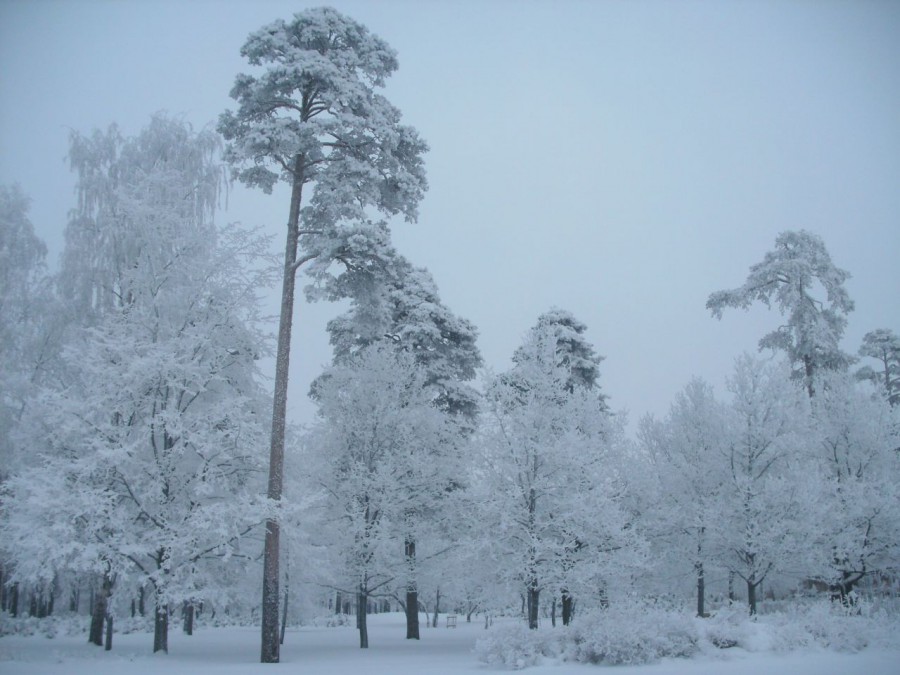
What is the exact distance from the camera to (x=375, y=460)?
22.1m

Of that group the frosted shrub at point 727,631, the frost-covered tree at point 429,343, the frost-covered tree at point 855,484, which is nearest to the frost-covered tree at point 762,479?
the frost-covered tree at point 855,484

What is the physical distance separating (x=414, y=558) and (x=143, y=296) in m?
12.6

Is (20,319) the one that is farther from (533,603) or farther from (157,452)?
(533,603)

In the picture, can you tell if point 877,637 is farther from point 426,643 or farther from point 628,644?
point 426,643

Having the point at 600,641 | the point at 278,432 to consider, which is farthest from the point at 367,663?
the point at 278,432

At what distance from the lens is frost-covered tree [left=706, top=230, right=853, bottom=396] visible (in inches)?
1098

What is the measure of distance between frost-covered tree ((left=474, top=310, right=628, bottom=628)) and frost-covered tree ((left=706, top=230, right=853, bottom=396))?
A: 1471 cm

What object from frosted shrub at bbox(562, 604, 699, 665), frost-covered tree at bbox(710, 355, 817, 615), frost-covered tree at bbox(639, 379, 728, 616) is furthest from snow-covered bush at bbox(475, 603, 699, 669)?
frost-covered tree at bbox(639, 379, 728, 616)

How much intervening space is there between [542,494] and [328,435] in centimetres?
850

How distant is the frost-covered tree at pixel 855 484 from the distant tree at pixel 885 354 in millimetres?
15863

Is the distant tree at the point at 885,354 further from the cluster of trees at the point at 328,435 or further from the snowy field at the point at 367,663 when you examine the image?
the snowy field at the point at 367,663

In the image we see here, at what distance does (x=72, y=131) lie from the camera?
21.8 meters

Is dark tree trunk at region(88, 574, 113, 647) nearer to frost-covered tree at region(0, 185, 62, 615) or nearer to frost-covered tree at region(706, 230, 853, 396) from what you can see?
frost-covered tree at region(0, 185, 62, 615)

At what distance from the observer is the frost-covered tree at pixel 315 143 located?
1510 centimetres
